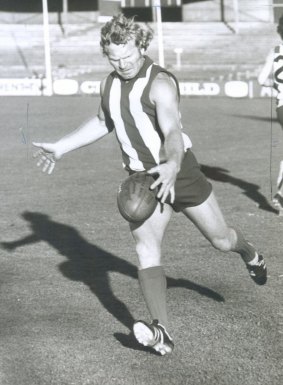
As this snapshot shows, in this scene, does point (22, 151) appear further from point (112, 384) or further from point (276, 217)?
point (112, 384)

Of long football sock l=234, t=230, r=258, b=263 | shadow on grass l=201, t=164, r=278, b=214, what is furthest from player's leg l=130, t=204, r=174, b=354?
shadow on grass l=201, t=164, r=278, b=214

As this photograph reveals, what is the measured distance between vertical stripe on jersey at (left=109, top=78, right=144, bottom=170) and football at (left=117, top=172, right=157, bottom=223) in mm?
109

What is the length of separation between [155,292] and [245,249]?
0.97 metres

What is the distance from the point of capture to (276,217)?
9602mm

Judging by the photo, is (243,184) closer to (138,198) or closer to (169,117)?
(138,198)

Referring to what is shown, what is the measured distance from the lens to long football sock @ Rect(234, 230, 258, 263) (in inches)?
228

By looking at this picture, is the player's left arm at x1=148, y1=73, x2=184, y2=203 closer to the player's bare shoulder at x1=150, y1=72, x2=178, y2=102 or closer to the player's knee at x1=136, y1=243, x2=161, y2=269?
the player's bare shoulder at x1=150, y1=72, x2=178, y2=102

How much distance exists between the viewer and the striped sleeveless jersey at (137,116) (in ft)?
16.6

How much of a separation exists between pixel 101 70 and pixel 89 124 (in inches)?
1439

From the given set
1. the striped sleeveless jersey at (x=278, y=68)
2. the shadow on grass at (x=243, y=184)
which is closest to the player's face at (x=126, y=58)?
the striped sleeveless jersey at (x=278, y=68)

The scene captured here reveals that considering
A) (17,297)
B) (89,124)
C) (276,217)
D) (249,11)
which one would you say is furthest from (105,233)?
(249,11)

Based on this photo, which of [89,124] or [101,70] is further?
[101,70]

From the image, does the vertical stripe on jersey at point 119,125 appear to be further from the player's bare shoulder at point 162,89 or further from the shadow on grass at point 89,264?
the shadow on grass at point 89,264

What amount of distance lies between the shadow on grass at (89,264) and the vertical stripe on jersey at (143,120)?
1.16 meters
